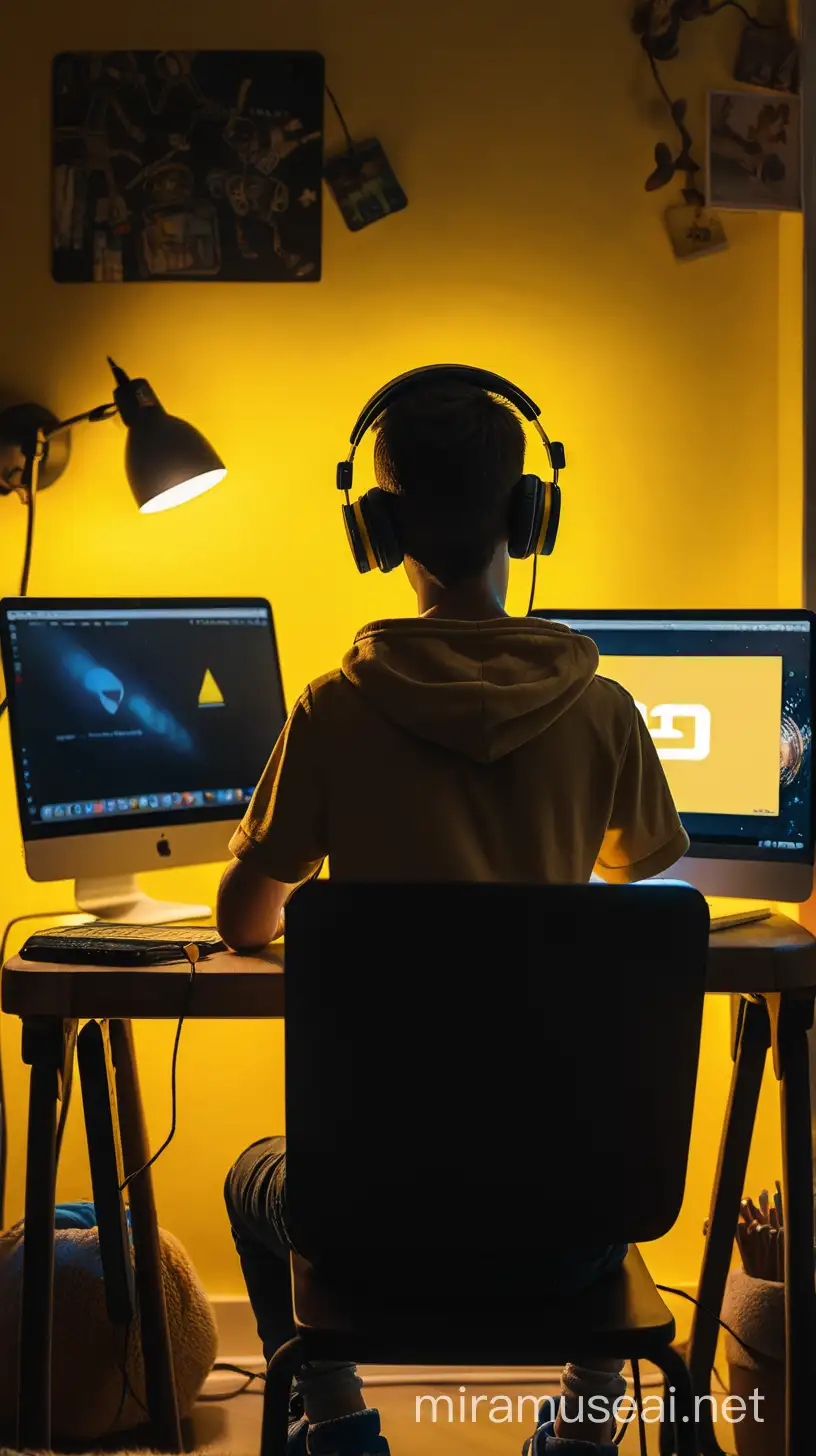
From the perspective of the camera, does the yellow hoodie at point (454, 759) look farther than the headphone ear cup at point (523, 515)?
No

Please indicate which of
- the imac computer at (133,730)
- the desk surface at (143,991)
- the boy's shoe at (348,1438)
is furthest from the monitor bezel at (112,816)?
the boy's shoe at (348,1438)

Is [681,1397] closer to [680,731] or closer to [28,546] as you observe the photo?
[680,731]

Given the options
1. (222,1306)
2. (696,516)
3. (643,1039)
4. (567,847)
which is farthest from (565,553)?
(222,1306)

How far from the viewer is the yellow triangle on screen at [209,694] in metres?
2.04

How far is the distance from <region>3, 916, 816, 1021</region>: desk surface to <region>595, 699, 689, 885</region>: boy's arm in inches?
8.9

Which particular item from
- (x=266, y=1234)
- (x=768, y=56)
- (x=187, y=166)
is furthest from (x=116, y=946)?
(x=768, y=56)

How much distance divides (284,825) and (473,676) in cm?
25

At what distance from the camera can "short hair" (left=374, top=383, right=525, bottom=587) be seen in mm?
1279

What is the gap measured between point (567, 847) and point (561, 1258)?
38cm

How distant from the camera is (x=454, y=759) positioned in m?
1.22

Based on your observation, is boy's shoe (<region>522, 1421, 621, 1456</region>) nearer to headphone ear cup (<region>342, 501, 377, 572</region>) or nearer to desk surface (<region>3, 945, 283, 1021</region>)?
desk surface (<region>3, 945, 283, 1021</region>)

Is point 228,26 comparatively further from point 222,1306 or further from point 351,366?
point 222,1306

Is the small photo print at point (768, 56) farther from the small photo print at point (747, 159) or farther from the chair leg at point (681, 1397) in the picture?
the chair leg at point (681, 1397)

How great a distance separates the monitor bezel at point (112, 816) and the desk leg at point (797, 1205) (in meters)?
0.91
